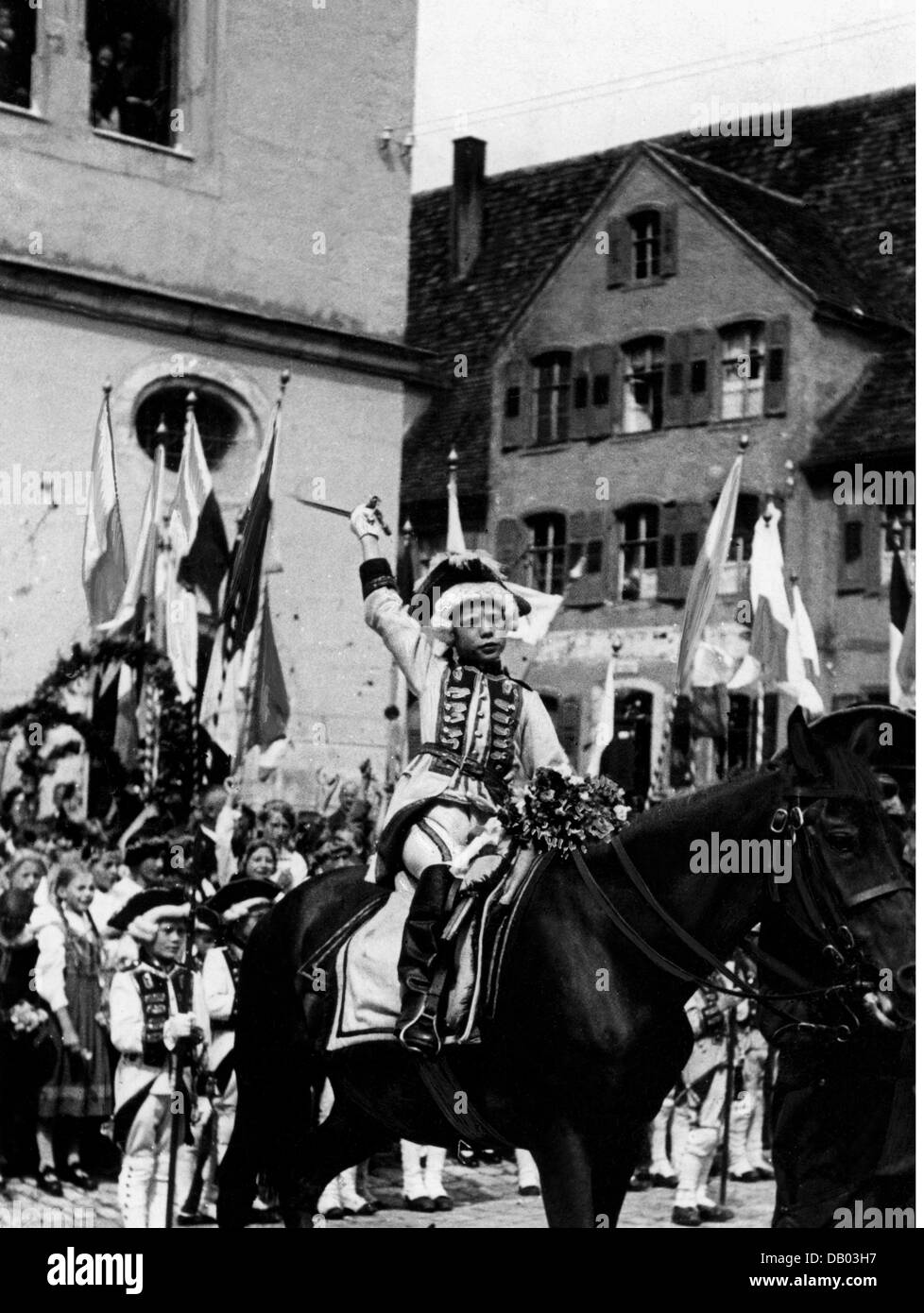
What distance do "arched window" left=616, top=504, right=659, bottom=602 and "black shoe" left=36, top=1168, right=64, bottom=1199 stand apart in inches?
199

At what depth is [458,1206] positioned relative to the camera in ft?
35.4

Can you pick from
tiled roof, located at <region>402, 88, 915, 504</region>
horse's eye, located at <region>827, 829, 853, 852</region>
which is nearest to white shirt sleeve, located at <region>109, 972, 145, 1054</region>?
horse's eye, located at <region>827, 829, 853, 852</region>

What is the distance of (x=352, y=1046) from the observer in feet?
26.3

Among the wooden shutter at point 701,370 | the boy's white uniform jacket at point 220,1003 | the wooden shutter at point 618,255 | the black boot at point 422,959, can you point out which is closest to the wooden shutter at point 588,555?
the wooden shutter at point 701,370

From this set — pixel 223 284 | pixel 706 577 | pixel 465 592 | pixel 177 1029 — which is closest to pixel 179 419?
pixel 223 284

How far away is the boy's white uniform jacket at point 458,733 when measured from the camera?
26.4ft

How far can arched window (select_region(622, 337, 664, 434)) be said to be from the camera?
510 inches

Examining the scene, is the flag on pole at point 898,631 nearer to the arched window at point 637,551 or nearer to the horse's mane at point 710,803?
the arched window at point 637,551

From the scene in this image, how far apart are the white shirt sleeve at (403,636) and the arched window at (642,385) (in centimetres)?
490

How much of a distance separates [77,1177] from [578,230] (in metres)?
6.98

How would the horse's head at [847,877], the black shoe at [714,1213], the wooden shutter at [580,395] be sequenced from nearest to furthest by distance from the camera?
the horse's head at [847,877] < the black shoe at [714,1213] < the wooden shutter at [580,395]

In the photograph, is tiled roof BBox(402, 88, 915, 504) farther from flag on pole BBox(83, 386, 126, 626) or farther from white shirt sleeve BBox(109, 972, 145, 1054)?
white shirt sleeve BBox(109, 972, 145, 1054)

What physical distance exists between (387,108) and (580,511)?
8.80ft

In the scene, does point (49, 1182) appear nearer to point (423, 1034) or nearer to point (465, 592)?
point (423, 1034)
